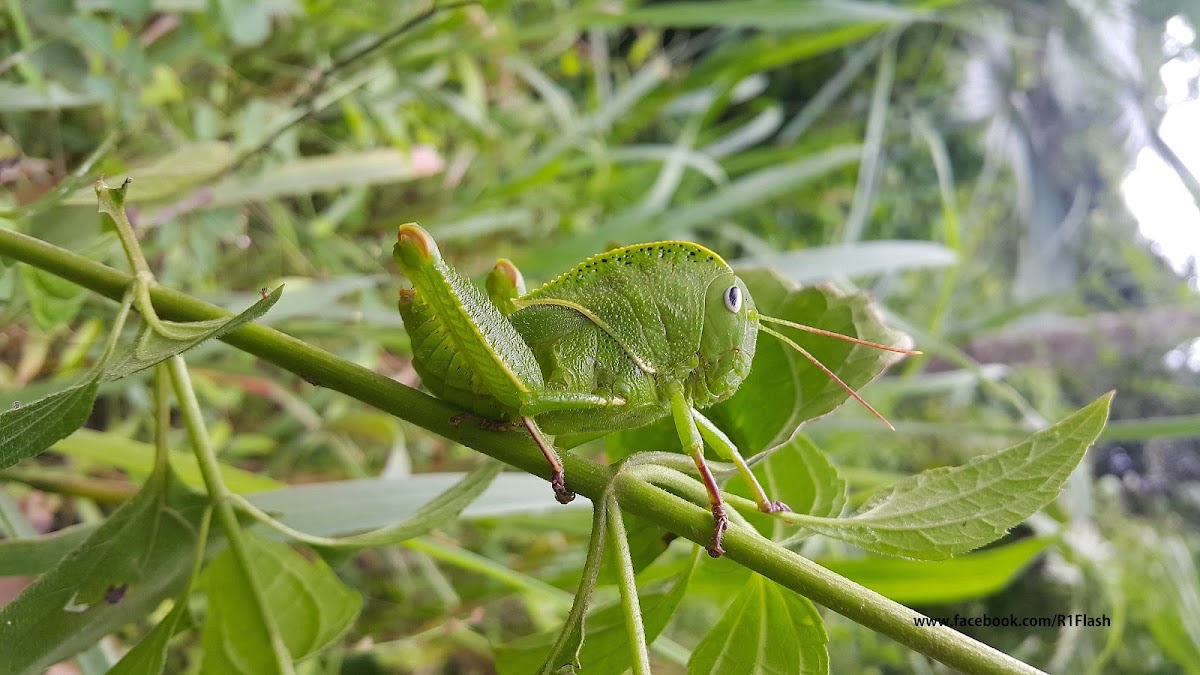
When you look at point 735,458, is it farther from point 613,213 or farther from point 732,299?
point 613,213

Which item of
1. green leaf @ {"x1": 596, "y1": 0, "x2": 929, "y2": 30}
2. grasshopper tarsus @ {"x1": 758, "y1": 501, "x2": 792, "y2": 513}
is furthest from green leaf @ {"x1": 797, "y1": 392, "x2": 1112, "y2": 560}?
green leaf @ {"x1": 596, "y1": 0, "x2": 929, "y2": 30}

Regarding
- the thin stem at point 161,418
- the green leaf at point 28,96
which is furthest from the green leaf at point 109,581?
the green leaf at point 28,96

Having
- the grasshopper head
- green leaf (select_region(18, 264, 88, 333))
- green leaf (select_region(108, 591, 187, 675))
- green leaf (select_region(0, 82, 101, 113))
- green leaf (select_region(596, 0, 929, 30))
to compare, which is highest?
green leaf (select_region(596, 0, 929, 30))

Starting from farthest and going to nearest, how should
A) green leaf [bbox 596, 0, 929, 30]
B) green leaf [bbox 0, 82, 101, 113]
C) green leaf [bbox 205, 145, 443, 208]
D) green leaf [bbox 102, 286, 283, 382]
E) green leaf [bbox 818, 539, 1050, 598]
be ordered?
green leaf [bbox 596, 0, 929, 30] < green leaf [bbox 205, 145, 443, 208] < green leaf [bbox 818, 539, 1050, 598] < green leaf [bbox 0, 82, 101, 113] < green leaf [bbox 102, 286, 283, 382]

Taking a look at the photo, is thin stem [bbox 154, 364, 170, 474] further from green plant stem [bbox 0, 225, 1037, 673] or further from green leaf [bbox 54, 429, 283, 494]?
green leaf [bbox 54, 429, 283, 494]

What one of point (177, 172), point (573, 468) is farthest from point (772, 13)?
point (573, 468)

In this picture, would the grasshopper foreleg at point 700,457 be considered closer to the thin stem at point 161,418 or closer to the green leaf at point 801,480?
the green leaf at point 801,480
